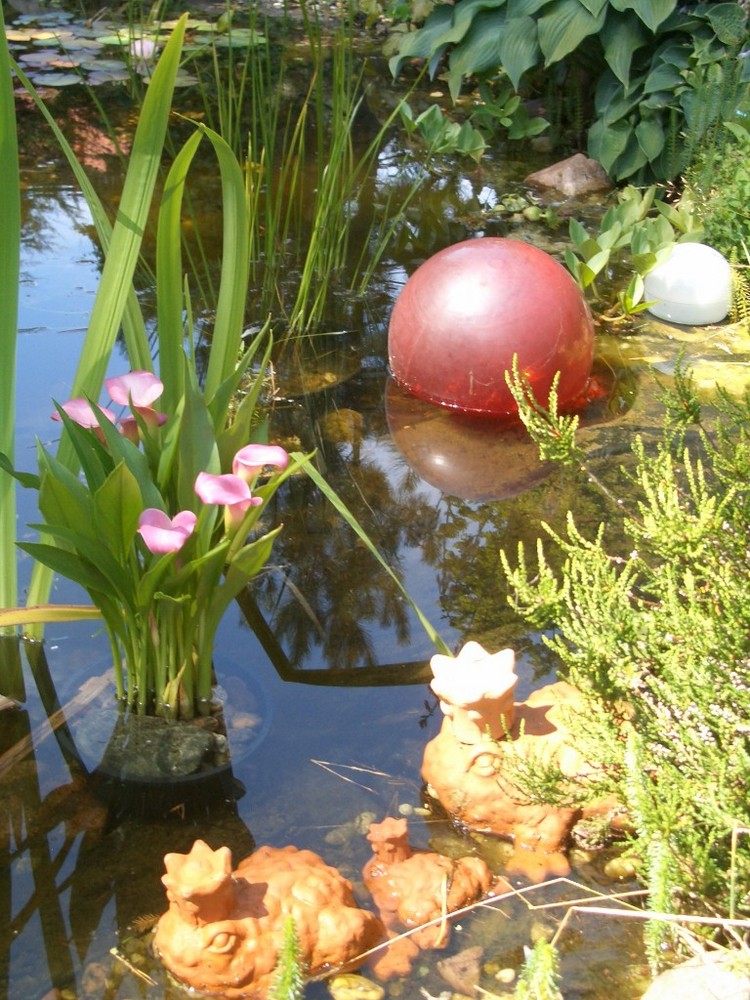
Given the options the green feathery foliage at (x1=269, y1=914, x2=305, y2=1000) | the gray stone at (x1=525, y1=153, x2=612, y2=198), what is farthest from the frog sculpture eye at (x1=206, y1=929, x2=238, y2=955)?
the gray stone at (x1=525, y1=153, x2=612, y2=198)

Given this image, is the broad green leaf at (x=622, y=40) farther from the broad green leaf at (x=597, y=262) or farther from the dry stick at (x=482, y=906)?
the dry stick at (x=482, y=906)

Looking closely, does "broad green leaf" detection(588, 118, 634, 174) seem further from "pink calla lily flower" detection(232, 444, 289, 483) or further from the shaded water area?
"pink calla lily flower" detection(232, 444, 289, 483)

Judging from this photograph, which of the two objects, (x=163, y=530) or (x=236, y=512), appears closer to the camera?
(x=163, y=530)

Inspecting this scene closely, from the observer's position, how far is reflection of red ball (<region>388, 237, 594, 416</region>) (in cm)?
324

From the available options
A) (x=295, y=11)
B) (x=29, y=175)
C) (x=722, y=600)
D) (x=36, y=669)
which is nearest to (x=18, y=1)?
(x=295, y=11)

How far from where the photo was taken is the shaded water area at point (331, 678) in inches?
68.9

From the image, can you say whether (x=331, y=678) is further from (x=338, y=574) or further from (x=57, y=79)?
(x=57, y=79)

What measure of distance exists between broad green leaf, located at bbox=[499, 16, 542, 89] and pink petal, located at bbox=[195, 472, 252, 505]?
442cm

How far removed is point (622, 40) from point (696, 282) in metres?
1.95

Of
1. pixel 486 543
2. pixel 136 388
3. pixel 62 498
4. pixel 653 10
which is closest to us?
pixel 62 498

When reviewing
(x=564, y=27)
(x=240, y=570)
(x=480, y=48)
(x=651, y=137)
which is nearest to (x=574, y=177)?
(x=651, y=137)

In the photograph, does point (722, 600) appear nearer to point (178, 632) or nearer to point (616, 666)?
point (616, 666)

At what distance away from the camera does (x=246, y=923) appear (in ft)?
5.30

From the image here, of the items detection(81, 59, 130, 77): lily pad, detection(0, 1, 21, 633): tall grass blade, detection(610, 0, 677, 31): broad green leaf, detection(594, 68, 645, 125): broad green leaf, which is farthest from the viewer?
detection(81, 59, 130, 77): lily pad
